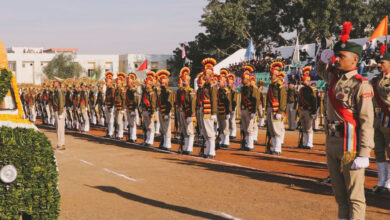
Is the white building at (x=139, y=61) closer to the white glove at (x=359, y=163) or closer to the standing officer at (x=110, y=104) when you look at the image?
the standing officer at (x=110, y=104)

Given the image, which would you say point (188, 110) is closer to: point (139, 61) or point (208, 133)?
point (208, 133)

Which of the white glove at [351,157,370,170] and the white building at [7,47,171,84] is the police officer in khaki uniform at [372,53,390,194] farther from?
the white building at [7,47,171,84]

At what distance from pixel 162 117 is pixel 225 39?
3669 cm

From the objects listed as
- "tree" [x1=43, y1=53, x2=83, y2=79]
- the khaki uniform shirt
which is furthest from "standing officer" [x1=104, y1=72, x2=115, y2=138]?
"tree" [x1=43, y1=53, x2=83, y2=79]

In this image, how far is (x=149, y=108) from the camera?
54.7ft

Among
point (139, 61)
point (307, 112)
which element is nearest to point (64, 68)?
point (139, 61)

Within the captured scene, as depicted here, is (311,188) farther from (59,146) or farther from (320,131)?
(320,131)

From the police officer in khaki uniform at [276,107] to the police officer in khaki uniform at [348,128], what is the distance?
27.4 feet

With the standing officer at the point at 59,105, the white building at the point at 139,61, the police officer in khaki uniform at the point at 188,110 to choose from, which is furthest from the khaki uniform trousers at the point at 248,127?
the white building at the point at 139,61

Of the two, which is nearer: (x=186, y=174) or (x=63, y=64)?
(x=186, y=174)

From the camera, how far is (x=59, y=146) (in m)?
15.6

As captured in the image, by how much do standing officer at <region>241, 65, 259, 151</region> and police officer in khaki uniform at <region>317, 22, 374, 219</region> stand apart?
32.1 feet

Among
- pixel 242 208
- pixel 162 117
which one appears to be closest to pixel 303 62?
pixel 162 117

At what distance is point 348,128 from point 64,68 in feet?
237
